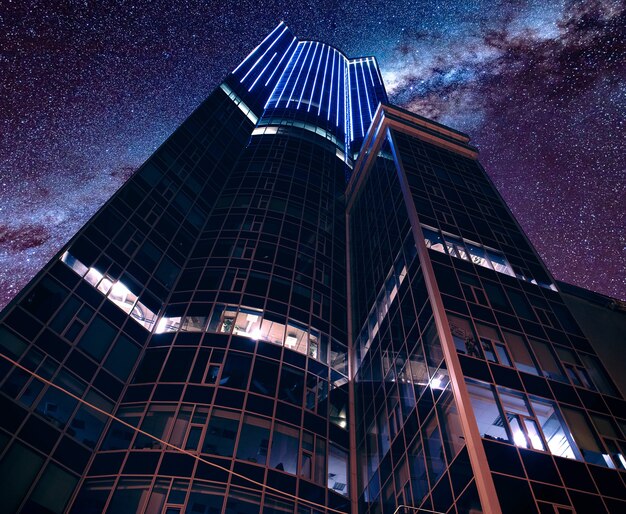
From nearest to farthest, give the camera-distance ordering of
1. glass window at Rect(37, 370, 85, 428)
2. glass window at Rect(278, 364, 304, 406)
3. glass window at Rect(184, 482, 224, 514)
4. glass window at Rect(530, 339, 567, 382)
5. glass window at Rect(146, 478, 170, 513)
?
glass window at Rect(146, 478, 170, 513) < glass window at Rect(184, 482, 224, 514) < glass window at Rect(37, 370, 85, 428) < glass window at Rect(530, 339, 567, 382) < glass window at Rect(278, 364, 304, 406)

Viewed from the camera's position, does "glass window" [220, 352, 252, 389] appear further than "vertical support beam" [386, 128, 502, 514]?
Yes

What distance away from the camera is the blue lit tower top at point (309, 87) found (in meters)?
64.8

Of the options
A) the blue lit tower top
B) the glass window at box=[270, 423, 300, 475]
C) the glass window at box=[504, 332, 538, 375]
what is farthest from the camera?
the blue lit tower top

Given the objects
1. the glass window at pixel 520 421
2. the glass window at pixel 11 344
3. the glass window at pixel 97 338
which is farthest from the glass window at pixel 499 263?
the glass window at pixel 11 344

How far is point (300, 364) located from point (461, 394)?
13262 mm

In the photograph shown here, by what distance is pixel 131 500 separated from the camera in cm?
2145

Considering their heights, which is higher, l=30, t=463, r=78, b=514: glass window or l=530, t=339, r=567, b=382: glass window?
l=530, t=339, r=567, b=382: glass window

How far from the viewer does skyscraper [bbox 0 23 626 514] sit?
20.1 meters

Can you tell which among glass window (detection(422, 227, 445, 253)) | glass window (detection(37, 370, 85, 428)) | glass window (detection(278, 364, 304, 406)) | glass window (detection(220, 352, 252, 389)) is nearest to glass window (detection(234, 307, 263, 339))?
Answer: glass window (detection(220, 352, 252, 389))

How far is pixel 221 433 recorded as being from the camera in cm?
2483

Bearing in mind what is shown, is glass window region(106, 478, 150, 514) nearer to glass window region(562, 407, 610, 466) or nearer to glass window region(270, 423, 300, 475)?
glass window region(270, 423, 300, 475)

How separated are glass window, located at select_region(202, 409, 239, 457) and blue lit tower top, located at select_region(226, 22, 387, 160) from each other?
143 ft

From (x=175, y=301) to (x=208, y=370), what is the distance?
7.48 meters

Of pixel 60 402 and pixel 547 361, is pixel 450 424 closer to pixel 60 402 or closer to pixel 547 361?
pixel 547 361
